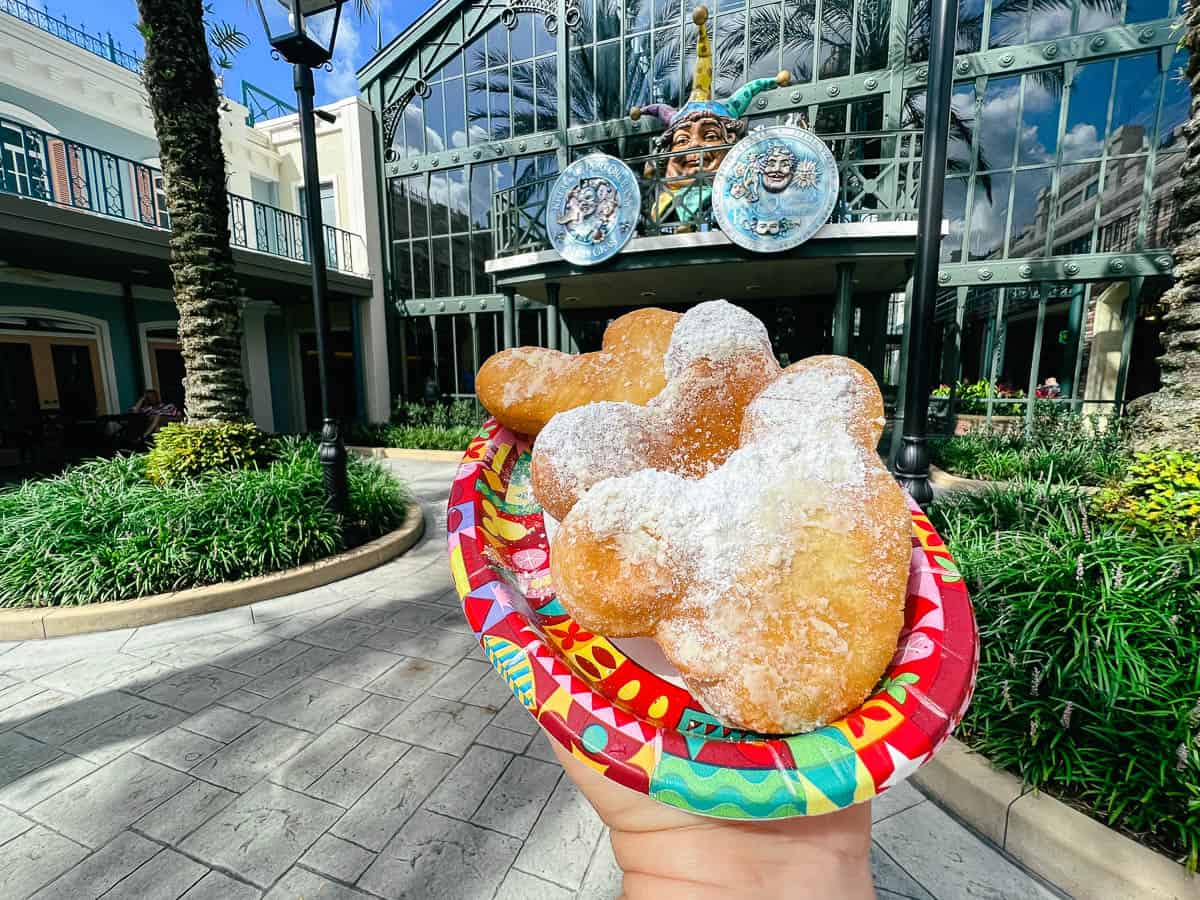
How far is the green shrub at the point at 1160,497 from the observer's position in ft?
10.4

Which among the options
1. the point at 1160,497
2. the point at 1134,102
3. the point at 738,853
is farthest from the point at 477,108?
the point at 738,853

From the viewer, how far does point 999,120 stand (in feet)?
30.3

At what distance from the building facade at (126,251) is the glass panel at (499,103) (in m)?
3.43

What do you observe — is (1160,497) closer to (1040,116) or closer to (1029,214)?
(1029,214)

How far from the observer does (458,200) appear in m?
13.0

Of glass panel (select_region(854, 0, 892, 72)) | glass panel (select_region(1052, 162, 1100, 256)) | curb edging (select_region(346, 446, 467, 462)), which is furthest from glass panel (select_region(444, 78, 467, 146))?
glass panel (select_region(1052, 162, 1100, 256))

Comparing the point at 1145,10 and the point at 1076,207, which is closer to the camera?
the point at 1145,10

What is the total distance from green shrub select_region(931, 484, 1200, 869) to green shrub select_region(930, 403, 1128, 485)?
4499mm

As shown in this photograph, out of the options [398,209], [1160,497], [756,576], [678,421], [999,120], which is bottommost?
[1160,497]

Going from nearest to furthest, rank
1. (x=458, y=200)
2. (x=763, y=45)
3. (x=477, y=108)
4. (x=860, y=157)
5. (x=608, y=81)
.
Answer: (x=763, y=45), (x=860, y=157), (x=608, y=81), (x=477, y=108), (x=458, y=200)

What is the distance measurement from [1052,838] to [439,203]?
1469 centimetres

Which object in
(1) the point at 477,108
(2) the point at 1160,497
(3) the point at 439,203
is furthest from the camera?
(3) the point at 439,203

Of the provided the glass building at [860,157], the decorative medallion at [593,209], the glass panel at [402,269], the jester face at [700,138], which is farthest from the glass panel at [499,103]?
the jester face at [700,138]

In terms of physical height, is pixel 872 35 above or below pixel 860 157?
above
